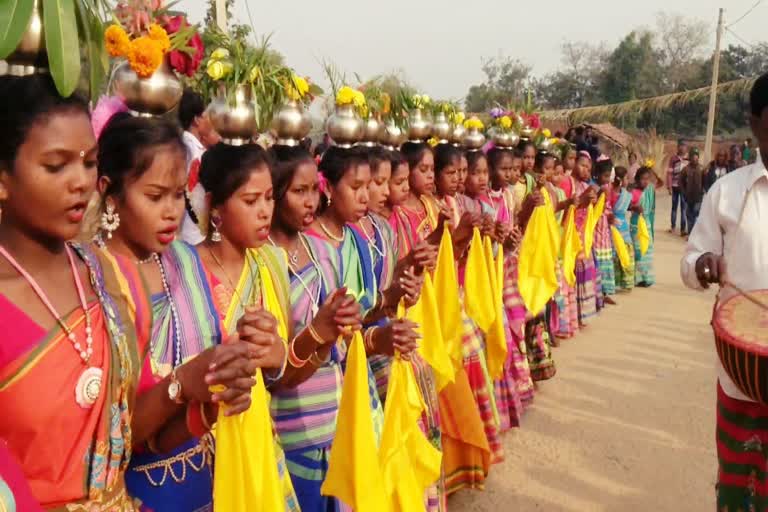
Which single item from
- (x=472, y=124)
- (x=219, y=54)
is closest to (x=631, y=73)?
(x=472, y=124)

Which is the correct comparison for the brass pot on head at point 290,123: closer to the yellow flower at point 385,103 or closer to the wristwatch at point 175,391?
the yellow flower at point 385,103

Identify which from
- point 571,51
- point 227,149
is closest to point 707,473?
point 227,149

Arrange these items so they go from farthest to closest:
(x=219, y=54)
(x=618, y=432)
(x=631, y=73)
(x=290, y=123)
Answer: (x=631, y=73) → (x=618, y=432) → (x=290, y=123) → (x=219, y=54)

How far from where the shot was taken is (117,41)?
197 cm

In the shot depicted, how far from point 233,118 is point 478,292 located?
2145mm

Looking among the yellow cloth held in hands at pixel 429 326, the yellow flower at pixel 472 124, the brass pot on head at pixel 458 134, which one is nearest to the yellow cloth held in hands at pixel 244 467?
the yellow cloth held in hands at pixel 429 326

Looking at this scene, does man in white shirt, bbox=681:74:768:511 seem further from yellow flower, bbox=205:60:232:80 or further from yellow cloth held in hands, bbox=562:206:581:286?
yellow cloth held in hands, bbox=562:206:581:286

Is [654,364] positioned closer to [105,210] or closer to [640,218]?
[640,218]

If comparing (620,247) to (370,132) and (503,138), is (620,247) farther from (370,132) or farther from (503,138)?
(370,132)

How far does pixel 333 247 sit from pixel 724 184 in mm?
1699

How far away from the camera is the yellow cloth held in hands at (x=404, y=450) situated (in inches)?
110

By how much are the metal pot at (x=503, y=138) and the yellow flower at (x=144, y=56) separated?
171 inches

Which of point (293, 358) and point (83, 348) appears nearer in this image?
point (83, 348)

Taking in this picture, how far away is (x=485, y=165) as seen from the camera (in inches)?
205
